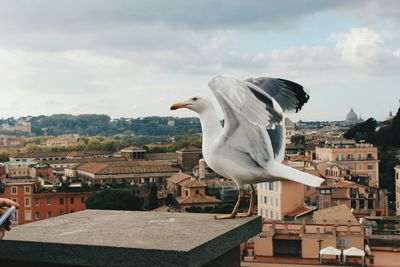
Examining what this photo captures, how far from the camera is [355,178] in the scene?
3158 cm

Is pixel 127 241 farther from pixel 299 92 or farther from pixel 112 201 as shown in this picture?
pixel 112 201

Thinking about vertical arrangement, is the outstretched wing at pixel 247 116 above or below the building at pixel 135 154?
above

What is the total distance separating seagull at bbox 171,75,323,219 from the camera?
10.3 feet

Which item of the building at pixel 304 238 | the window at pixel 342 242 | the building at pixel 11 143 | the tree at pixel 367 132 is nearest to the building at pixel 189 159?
the tree at pixel 367 132

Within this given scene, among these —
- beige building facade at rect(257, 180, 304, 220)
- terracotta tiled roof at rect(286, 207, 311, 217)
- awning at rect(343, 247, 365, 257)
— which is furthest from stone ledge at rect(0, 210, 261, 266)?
terracotta tiled roof at rect(286, 207, 311, 217)

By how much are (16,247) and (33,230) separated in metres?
0.28

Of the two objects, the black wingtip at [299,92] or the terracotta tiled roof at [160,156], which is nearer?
the black wingtip at [299,92]

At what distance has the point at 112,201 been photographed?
30.3 metres

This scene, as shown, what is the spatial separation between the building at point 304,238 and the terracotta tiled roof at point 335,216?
0.94ft

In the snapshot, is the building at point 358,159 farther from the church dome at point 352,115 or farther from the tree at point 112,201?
the church dome at point 352,115

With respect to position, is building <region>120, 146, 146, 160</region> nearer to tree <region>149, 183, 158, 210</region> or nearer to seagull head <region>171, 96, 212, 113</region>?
tree <region>149, 183, 158, 210</region>

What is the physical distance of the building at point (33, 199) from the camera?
3081cm

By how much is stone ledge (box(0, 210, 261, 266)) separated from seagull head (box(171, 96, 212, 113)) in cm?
60

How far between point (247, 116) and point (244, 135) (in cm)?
13
